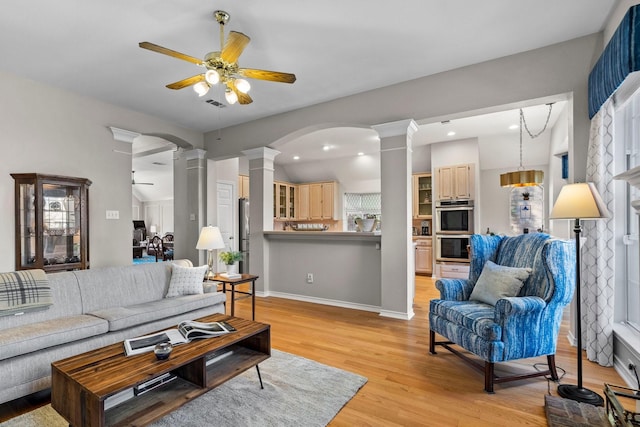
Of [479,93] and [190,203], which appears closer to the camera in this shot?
[479,93]

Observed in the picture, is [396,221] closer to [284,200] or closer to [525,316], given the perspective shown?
[525,316]

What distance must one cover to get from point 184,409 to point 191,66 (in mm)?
3151

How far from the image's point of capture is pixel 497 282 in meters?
2.48

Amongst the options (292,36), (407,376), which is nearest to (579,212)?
(407,376)

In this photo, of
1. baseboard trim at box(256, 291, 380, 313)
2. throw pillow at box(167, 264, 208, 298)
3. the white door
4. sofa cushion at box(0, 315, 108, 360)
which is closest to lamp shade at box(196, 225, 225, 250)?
throw pillow at box(167, 264, 208, 298)

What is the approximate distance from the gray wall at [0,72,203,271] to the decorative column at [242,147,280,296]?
1.63m

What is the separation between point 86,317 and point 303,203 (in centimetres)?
659

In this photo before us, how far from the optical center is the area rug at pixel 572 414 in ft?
5.49

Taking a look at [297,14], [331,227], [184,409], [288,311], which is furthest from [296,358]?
[331,227]

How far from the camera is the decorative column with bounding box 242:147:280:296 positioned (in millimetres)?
4863

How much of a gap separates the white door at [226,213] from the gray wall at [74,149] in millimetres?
1720

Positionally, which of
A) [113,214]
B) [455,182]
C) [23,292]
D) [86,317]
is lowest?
[86,317]

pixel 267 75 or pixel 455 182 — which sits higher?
pixel 267 75

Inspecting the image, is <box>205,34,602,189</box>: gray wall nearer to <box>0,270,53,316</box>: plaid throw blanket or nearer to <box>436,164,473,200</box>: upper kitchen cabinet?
<box>436,164,473,200</box>: upper kitchen cabinet
